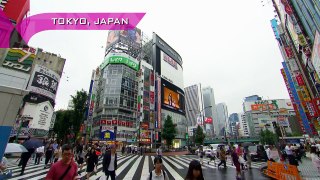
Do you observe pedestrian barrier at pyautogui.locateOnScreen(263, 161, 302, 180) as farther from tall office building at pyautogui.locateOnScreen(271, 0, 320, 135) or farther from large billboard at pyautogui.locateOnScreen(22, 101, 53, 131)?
large billboard at pyautogui.locateOnScreen(22, 101, 53, 131)

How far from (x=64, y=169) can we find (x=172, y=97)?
A: 59.0 m

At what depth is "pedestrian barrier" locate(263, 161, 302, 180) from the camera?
254 inches

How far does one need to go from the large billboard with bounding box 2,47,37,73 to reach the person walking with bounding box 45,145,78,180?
3978 cm

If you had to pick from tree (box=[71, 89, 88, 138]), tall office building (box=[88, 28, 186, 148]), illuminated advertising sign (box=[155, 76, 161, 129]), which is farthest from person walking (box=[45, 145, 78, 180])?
illuminated advertising sign (box=[155, 76, 161, 129])

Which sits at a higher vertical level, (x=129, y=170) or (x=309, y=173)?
(x=129, y=170)

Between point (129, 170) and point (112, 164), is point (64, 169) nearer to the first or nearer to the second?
point (112, 164)

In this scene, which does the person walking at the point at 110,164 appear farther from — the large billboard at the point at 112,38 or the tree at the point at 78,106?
the large billboard at the point at 112,38

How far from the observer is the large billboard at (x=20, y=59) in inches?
1320

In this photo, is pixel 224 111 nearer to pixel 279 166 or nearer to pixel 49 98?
pixel 49 98

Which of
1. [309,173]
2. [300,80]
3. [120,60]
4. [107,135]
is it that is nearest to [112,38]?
[120,60]

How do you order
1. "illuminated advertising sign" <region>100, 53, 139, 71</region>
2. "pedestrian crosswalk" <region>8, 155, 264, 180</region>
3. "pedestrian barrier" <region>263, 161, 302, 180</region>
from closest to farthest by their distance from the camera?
1. "pedestrian barrier" <region>263, 161, 302, 180</region>
2. "pedestrian crosswalk" <region>8, 155, 264, 180</region>
3. "illuminated advertising sign" <region>100, 53, 139, 71</region>

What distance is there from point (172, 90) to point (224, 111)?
142m

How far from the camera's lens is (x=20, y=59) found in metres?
34.8

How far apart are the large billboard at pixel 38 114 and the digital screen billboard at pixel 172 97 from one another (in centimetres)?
3123
